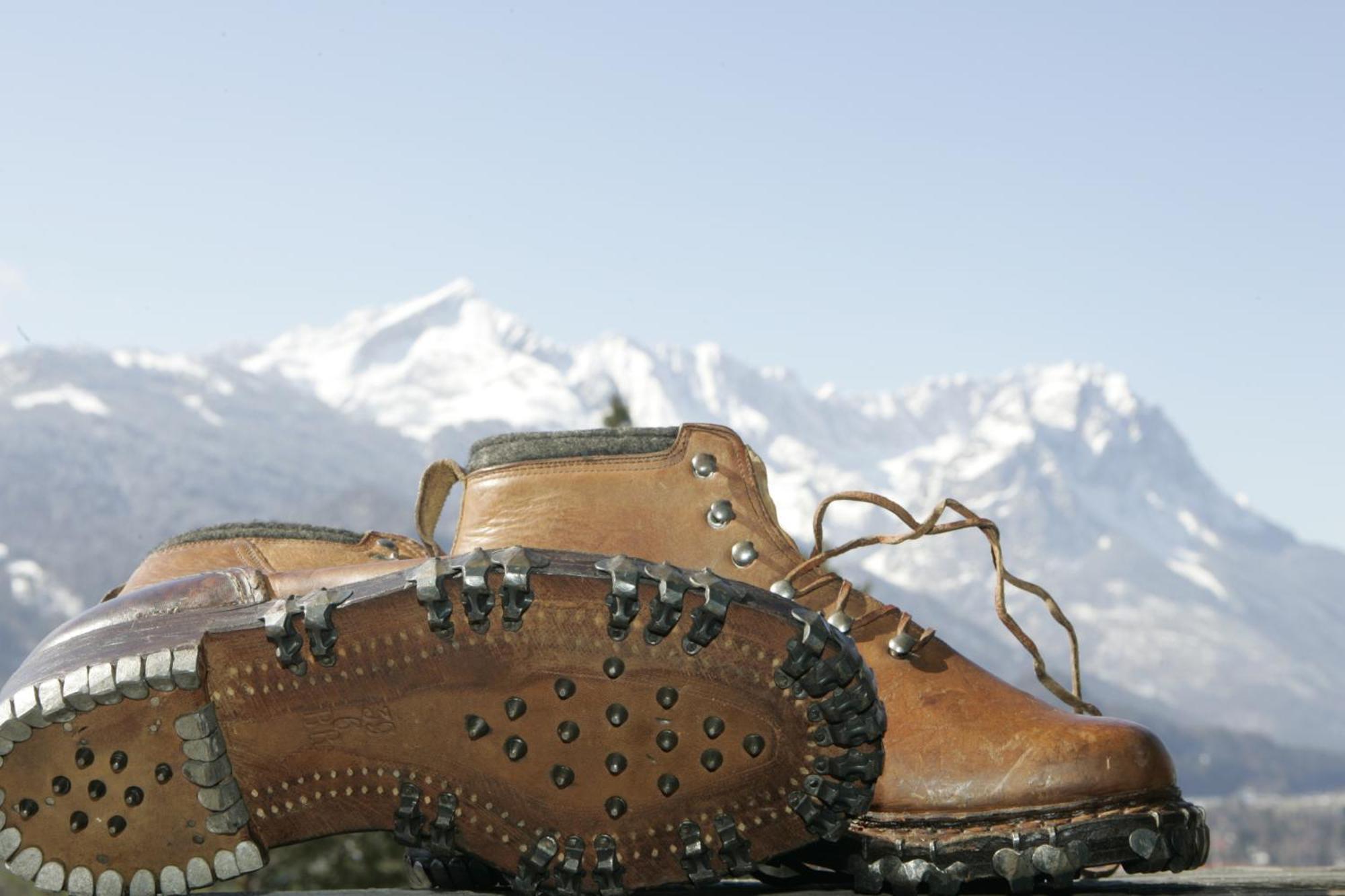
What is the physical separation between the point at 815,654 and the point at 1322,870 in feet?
8.39

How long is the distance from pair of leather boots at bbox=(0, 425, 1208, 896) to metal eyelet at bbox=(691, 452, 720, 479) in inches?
23.4

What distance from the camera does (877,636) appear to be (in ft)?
11.5

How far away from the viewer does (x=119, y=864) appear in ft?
10.5

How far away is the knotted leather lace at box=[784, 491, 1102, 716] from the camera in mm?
3502

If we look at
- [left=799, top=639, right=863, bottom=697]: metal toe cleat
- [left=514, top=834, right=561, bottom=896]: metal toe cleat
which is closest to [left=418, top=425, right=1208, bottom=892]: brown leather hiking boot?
[left=799, top=639, right=863, bottom=697]: metal toe cleat

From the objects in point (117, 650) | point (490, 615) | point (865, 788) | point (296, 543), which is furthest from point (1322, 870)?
point (117, 650)

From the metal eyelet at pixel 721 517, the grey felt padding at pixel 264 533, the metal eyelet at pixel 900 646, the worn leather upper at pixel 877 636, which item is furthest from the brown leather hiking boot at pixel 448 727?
the grey felt padding at pixel 264 533

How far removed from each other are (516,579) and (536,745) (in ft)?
1.34

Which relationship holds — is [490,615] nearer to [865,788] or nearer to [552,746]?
[552,746]

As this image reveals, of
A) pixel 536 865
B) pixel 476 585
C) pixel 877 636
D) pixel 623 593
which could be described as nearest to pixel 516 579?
pixel 476 585

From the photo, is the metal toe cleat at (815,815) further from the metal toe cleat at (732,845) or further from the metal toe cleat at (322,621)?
the metal toe cleat at (322,621)

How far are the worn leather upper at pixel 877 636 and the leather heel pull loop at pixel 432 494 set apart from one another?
0.22 m

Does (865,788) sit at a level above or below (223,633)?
below

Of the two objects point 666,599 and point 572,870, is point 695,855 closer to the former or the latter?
point 572,870
